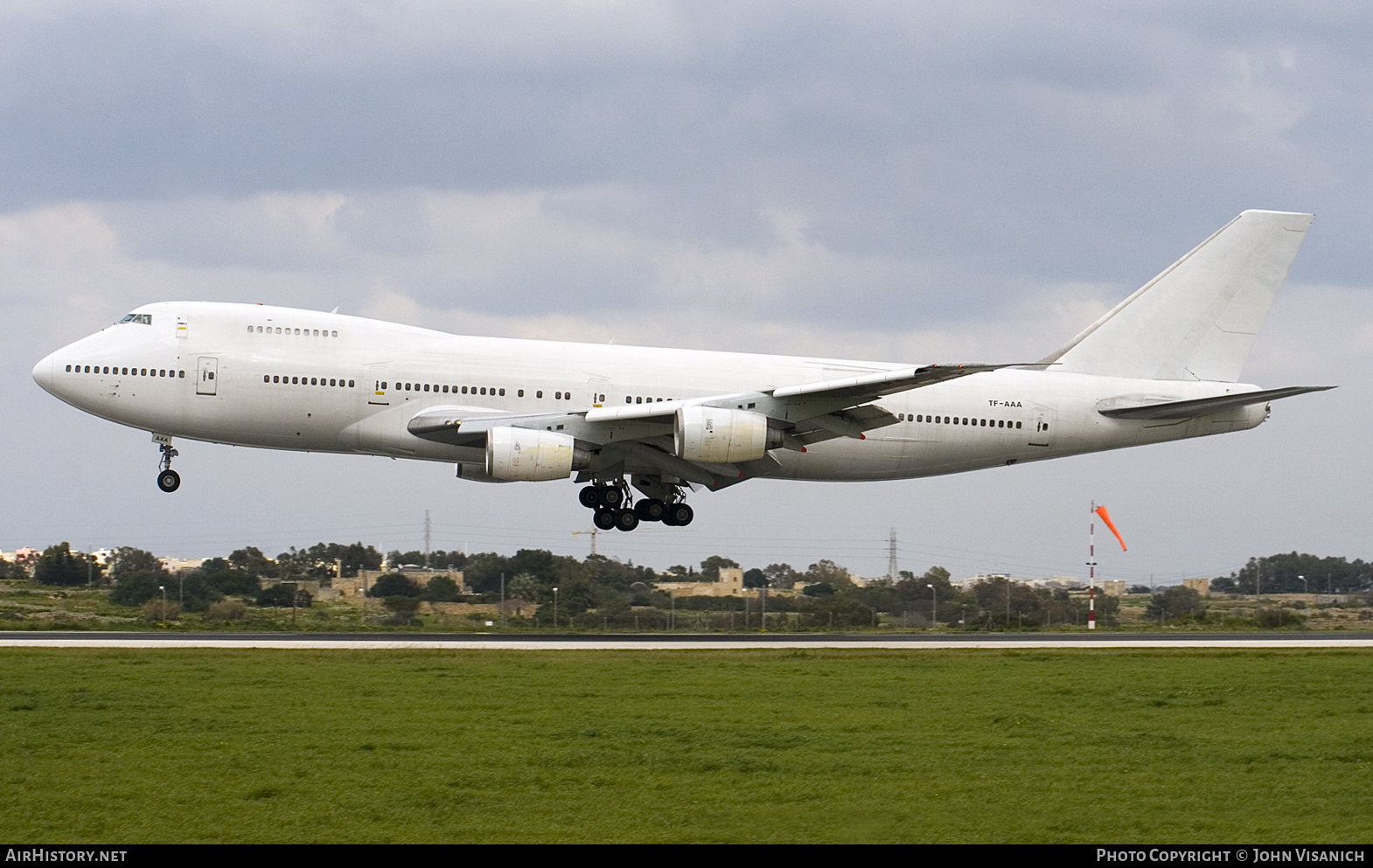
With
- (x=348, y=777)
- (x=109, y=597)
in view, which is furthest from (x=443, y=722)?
(x=109, y=597)

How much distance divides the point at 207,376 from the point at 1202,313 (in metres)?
29.9

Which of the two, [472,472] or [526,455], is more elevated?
[526,455]

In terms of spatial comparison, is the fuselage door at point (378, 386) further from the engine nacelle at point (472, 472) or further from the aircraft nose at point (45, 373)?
the aircraft nose at point (45, 373)

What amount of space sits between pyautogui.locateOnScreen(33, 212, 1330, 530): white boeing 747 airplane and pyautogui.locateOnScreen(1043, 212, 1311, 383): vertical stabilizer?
1.20 meters

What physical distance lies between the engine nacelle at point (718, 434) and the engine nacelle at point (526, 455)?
120 inches

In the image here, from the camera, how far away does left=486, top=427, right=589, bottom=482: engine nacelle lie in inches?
1427

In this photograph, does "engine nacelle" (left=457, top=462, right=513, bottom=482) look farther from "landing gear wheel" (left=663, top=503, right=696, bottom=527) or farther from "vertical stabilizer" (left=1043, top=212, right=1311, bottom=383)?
"vertical stabilizer" (left=1043, top=212, right=1311, bottom=383)

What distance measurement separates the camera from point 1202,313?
147ft

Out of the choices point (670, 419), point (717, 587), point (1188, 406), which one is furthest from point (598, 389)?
point (717, 587)

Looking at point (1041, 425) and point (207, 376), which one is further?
point (1041, 425)

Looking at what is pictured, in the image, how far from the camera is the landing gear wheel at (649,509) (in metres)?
41.7

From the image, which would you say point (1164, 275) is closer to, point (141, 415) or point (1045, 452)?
point (1045, 452)

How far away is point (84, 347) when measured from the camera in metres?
38.2

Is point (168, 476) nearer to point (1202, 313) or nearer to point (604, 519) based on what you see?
point (604, 519)
